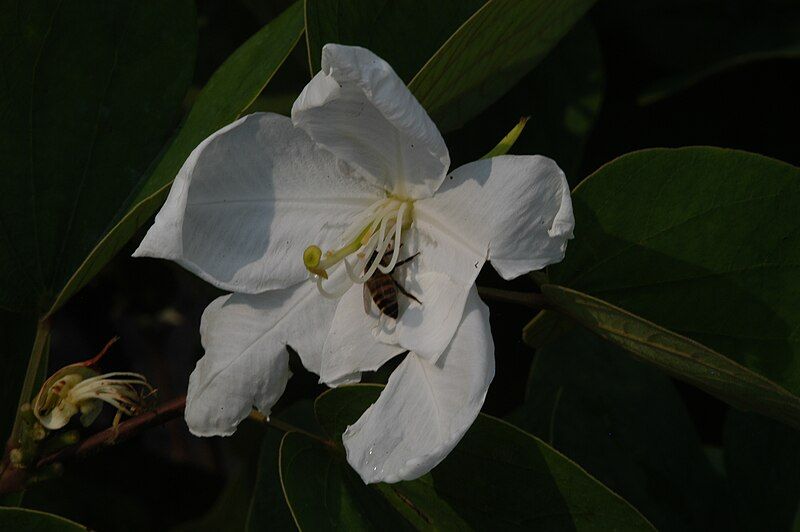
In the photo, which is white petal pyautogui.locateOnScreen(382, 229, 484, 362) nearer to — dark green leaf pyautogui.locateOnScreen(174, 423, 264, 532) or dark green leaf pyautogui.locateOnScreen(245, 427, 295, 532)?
dark green leaf pyautogui.locateOnScreen(245, 427, 295, 532)

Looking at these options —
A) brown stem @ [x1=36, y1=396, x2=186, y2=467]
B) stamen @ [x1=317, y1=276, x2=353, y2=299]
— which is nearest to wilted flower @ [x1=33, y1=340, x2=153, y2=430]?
brown stem @ [x1=36, y1=396, x2=186, y2=467]

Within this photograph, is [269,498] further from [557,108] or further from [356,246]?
[557,108]

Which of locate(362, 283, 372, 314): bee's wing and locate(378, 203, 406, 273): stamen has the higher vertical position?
locate(378, 203, 406, 273): stamen

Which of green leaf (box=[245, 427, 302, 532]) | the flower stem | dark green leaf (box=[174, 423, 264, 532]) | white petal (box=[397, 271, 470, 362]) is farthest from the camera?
dark green leaf (box=[174, 423, 264, 532])

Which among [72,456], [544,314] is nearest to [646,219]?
[544,314]

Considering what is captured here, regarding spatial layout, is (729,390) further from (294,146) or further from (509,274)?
(294,146)

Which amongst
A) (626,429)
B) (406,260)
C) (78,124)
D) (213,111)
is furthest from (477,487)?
(78,124)

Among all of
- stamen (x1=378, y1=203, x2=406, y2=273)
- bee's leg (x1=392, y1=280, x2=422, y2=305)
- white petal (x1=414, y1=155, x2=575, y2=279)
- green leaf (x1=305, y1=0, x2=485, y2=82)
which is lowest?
bee's leg (x1=392, y1=280, x2=422, y2=305)
